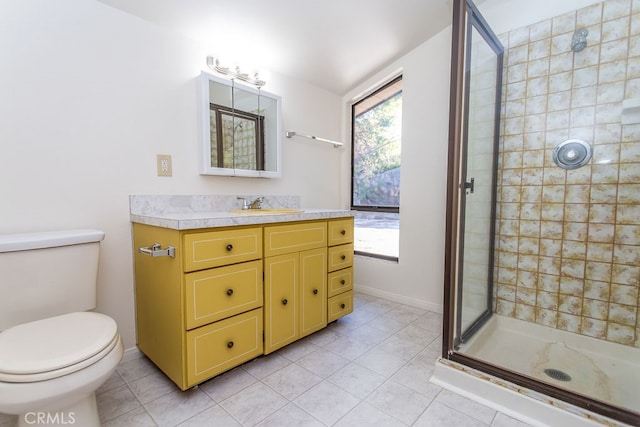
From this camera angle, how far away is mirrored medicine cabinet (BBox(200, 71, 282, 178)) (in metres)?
1.82

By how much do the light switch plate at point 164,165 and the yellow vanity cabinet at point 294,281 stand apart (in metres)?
0.70

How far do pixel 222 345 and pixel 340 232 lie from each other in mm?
1001

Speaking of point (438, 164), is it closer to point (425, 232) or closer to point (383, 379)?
point (425, 232)

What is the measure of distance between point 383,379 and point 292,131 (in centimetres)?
185

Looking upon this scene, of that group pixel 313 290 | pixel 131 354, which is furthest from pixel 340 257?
pixel 131 354

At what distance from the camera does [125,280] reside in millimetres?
1621

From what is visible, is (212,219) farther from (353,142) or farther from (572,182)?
(572,182)

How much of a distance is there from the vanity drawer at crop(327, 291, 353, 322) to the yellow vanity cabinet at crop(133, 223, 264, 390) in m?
0.58

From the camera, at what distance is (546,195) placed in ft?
6.21

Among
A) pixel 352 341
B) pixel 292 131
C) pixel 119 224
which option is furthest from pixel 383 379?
pixel 292 131

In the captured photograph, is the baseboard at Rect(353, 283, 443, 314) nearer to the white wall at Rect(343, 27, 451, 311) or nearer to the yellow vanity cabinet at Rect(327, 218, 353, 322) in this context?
the white wall at Rect(343, 27, 451, 311)

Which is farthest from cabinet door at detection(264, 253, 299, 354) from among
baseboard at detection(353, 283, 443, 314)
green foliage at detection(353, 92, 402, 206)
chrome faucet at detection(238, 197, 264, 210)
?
green foliage at detection(353, 92, 402, 206)

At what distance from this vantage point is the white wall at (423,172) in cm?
221

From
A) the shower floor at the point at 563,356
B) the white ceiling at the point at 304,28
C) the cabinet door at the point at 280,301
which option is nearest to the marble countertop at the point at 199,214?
the cabinet door at the point at 280,301
